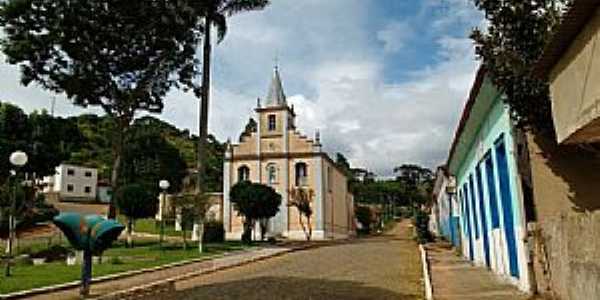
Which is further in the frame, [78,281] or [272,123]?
[272,123]

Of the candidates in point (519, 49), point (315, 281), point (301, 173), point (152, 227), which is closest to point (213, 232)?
point (315, 281)

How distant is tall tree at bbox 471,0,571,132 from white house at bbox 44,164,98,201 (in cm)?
6253

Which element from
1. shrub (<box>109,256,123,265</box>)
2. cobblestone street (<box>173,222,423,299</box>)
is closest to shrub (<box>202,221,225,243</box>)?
shrub (<box>109,256,123,265</box>)

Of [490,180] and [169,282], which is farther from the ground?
[490,180]

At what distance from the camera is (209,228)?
3161 cm

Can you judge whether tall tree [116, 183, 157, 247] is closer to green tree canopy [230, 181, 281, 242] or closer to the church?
green tree canopy [230, 181, 281, 242]

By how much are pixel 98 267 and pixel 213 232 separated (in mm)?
13440

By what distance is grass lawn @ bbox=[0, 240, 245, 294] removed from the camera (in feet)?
48.1

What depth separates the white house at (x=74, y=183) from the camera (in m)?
65.3

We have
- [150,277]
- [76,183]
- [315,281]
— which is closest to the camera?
[315,281]

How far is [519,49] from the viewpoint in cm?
855

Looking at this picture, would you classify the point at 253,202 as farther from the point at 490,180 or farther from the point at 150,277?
the point at 490,180

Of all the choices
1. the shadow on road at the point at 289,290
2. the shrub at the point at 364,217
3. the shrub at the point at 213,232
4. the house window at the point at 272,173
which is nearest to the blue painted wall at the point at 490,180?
the shadow on road at the point at 289,290

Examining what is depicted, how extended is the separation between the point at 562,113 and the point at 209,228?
2729 cm
